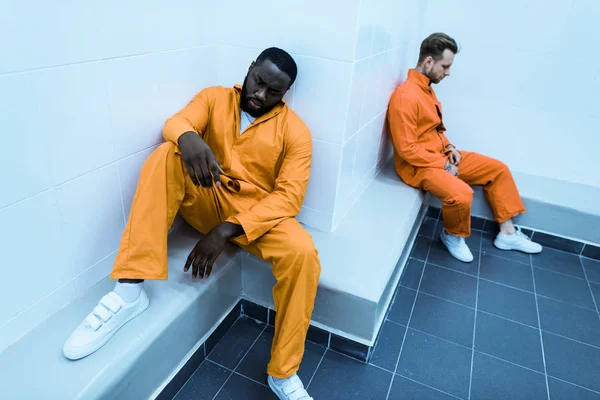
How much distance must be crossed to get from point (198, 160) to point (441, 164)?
1.45 metres

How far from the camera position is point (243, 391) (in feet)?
4.72

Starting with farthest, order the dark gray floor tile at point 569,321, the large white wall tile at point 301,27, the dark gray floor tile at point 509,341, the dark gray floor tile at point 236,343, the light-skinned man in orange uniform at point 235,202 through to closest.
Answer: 1. the dark gray floor tile at point 569,321
2. the dark gray floor tile at point 509,341
3. the dark gray floor tile at point 236,343
4. the large white wall tile at point 301,27
5. the light-skinned man in orange uniform at point 235,202

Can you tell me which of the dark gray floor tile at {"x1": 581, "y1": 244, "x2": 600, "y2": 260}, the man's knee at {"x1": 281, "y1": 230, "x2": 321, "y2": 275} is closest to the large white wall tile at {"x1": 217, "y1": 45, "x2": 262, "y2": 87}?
the man's knee at {"x1": 281, "y1": 230, "x2": 321, "y2": 275}

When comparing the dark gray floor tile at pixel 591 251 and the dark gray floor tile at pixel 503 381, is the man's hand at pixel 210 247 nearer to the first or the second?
the dark gray floor tile at pixel 503 381

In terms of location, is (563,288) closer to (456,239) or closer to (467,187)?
(456,239)

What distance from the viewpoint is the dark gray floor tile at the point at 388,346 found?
5.24 feet

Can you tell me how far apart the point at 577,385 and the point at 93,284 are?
5.77ft

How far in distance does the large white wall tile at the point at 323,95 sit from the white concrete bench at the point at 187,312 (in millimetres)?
451

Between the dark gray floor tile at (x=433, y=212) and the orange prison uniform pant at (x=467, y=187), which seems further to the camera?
the dark gray floor tile at (x=433, y=212)

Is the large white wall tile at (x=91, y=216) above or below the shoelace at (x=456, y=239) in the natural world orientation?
above

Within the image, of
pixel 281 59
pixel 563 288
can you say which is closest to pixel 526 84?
pixel 563 288

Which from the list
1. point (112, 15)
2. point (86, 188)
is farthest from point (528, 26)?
point (86, 188)

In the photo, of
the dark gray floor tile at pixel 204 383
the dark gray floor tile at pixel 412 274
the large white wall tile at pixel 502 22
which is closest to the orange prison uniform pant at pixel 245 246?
the dark gray floor tile at pixel 204 383

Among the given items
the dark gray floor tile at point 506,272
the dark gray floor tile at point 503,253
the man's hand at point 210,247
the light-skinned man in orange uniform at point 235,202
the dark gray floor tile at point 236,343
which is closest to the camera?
the light-skinned man in orange uniform at point 235,202
